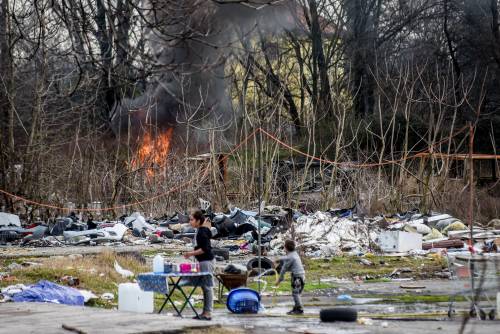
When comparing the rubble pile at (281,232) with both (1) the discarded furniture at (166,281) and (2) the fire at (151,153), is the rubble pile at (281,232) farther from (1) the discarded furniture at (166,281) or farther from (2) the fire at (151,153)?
(1) the discarded furniture at (166,281)

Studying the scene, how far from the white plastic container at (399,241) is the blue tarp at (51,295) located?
9.51 m

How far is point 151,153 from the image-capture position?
93.4ft

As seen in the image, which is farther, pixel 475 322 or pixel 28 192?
pixel 28 192

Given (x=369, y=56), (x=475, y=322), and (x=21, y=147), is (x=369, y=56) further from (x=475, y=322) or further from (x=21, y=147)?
(x=475, y=322)

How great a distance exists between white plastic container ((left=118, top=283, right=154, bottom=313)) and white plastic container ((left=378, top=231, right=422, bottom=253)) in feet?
32.3

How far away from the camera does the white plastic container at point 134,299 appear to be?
1177 centimetres

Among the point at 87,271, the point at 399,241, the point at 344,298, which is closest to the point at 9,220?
the point at 87,271

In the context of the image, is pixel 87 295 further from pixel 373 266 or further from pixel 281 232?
pixel 281 232

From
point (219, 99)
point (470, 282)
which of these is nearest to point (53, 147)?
point (219, 99)

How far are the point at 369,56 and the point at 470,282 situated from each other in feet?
103

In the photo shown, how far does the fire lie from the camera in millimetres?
28172

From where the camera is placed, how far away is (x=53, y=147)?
28.2m

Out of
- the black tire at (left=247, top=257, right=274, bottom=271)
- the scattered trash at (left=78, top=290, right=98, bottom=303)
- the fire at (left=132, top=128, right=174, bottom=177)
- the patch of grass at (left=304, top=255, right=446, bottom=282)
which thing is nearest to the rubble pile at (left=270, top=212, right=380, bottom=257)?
the patch of grass at (left=304, top=255, right=446, bottom=282)

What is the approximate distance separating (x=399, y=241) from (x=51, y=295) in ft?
32.6
